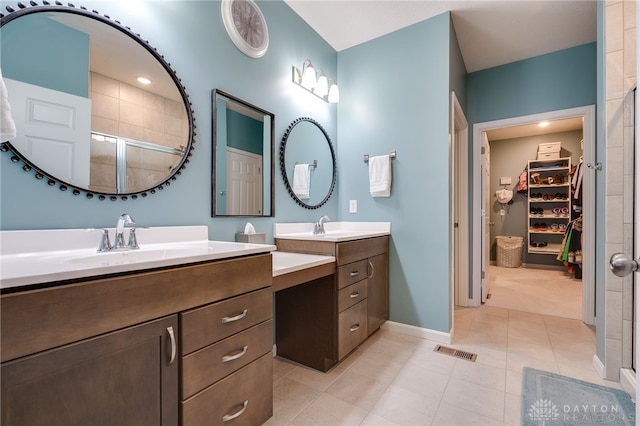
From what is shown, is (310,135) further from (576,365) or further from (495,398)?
(576,365)

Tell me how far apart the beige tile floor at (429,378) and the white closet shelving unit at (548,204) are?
3.30m

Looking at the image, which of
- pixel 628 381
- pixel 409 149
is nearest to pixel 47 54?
pixel 409 149

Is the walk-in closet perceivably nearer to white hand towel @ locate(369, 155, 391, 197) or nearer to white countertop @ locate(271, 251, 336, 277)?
white hand towel @ locate(369, 155, 391, 197)

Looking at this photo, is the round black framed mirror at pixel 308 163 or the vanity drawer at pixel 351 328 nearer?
the vanity drawer at pixel 351 328

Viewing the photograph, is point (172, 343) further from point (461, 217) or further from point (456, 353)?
point (461, 217)

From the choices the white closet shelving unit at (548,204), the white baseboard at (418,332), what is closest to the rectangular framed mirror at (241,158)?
the white baseboard at (418,332)

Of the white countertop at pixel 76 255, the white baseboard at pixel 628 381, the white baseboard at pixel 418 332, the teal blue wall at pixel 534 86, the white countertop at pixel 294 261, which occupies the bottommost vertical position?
the white baseboard at pixel 418 332

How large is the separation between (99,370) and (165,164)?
0.95 meters

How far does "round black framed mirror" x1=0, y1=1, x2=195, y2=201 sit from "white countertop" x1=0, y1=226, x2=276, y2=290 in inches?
7.6

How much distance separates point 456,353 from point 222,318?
178 cm

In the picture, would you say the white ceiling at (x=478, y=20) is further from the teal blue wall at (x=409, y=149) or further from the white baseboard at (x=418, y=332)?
the white baseboard at (x=418, y=332)

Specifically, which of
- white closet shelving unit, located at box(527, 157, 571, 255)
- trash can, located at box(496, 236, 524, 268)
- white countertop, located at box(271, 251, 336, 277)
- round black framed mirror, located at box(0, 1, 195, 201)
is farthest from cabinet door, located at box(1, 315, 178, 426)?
white closet shelving unit, located at box(527, 157, 571, 255)

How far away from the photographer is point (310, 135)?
2410mm

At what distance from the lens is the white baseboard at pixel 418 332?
86.5 inches
